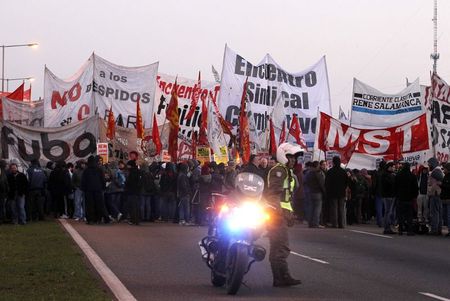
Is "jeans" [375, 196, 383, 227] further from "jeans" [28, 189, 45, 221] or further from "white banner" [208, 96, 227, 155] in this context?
"white banner" [208, 96, 227, 155]

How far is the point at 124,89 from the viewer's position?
42.4 m

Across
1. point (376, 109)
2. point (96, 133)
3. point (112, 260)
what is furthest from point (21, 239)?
point (376, 109)

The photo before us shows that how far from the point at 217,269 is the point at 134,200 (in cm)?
1493

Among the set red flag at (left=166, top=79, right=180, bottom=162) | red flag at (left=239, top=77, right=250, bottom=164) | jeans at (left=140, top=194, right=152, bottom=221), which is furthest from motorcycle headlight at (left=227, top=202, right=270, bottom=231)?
red flag at (left=239, top=77, right=250, bottom=164)

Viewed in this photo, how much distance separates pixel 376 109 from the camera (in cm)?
3716

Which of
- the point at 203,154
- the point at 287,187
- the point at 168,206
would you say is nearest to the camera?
the point at 287,187

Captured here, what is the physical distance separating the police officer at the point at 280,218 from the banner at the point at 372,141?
63.5ft

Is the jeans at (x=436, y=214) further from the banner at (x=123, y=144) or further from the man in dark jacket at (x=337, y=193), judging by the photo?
the banner at (x=123, y=144)

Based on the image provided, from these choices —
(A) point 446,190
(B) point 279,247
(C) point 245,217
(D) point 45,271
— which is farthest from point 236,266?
(A) point 446,190

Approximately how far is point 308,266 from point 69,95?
27.8 meters

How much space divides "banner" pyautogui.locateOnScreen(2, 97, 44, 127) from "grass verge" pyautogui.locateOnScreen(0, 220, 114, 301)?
2386cm

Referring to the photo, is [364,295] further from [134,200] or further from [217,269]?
[134,200]

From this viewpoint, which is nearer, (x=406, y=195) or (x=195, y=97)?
(x=406, y=195)

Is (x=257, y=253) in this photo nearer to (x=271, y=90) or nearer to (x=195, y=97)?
(x=271, y=90)
